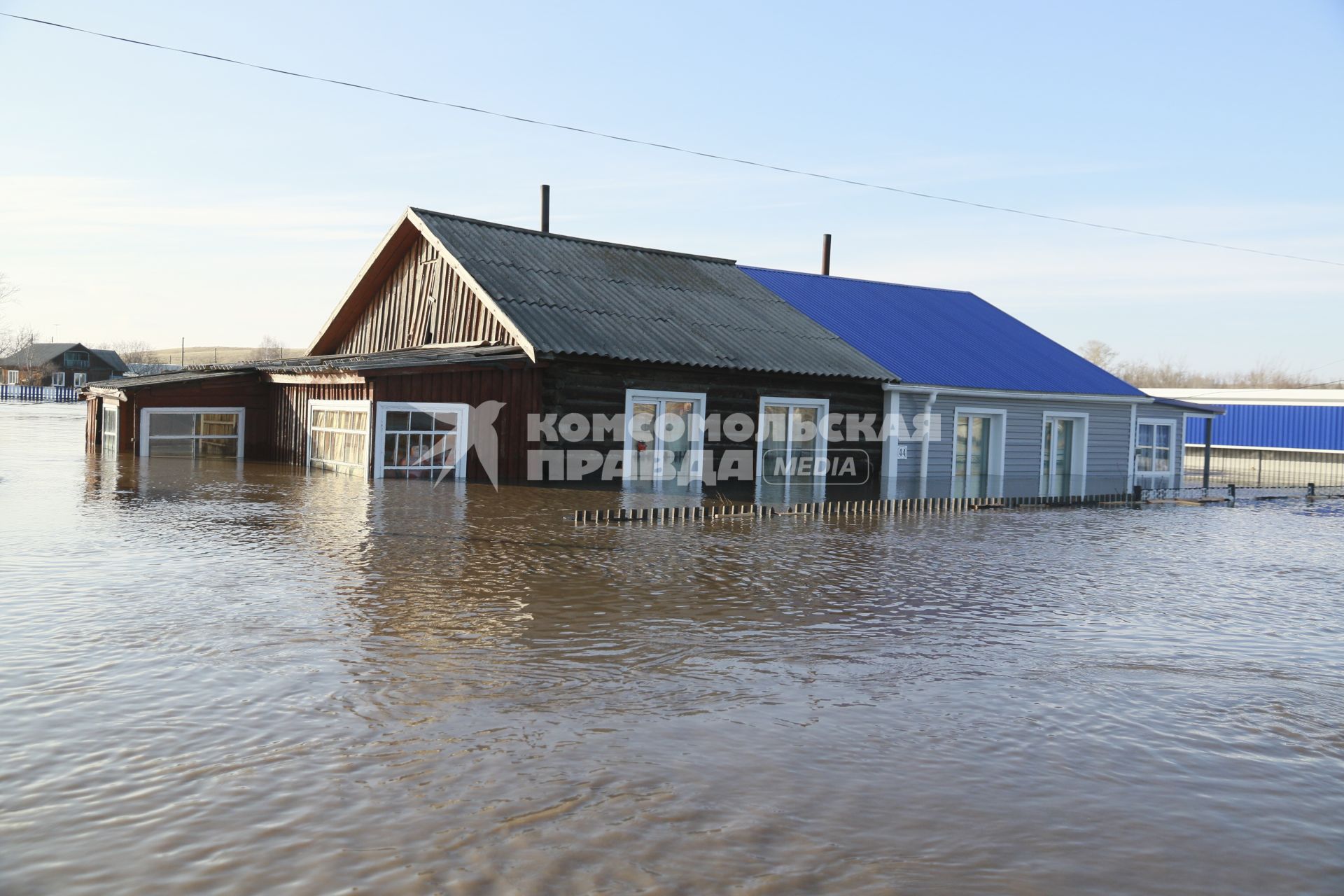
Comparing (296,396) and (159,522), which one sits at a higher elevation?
(296,396)

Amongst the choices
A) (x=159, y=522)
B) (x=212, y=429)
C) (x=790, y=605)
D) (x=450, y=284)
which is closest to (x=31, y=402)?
(x=212, y=429)

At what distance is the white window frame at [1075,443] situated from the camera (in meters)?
29.8

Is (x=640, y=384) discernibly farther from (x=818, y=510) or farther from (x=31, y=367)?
(x=31, y=367)

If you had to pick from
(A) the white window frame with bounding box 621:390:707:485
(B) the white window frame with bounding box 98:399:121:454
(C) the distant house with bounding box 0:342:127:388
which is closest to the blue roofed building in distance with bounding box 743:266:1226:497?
(A) the white window frame with bounding box 621:390:707:485

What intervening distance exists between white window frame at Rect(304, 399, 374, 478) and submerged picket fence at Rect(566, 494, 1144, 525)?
22.0 ft

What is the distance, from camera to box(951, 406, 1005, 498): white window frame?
27.8 metres

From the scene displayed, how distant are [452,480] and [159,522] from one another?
8300mm

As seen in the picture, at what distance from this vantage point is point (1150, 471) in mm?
32906

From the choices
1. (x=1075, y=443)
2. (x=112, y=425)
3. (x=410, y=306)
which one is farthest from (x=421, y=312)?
(x=1075, y=443)

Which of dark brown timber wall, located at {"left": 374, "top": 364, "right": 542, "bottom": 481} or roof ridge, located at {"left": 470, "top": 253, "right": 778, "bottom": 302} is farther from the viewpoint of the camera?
roof ridge, located at {"left": 470, "top": 253, "right": 778, "bottom": 302}

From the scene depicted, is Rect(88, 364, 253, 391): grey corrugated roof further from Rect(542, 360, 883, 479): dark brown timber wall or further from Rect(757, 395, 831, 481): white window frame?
Rect(757, 395, 831, 481): white window frame

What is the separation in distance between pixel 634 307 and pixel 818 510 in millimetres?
7382

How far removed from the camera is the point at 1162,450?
33.3m

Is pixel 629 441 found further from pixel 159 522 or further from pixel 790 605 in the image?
pixel 790 605
